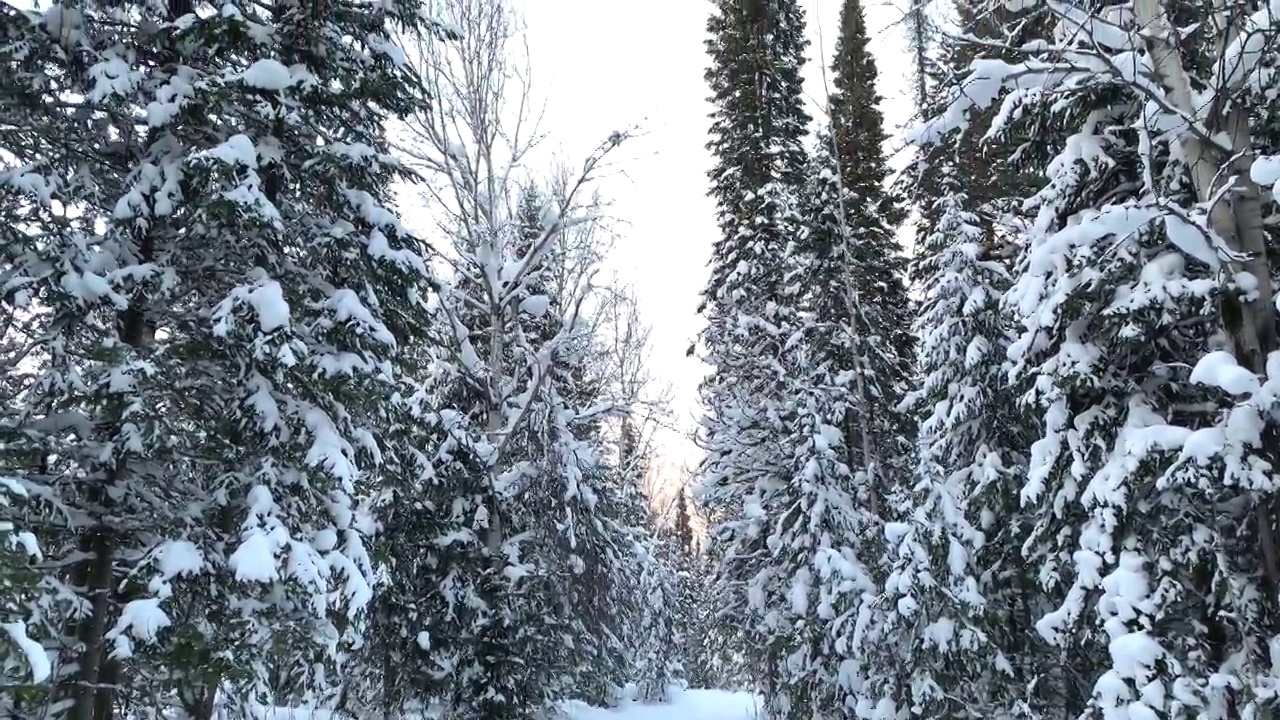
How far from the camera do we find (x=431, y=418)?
9883mm

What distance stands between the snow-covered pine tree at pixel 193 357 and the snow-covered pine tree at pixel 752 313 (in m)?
9.64

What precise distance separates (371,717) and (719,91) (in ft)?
49.5

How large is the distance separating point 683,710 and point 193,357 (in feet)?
75.0

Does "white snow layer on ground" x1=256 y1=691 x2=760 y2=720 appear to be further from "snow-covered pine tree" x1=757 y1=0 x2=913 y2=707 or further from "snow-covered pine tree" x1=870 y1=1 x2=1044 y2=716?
"snow-covered pine tree" x1=870 y1=1 x2=1044 y2=716

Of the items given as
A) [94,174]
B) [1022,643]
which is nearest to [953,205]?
[1022,643]

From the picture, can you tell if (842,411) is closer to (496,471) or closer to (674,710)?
(496,471)

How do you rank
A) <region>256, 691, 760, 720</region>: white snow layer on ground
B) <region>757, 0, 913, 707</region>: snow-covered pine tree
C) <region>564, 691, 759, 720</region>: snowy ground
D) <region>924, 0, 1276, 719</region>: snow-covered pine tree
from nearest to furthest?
1. <region>924, 0, 1276, 719</region>: snow-covered pine tree
2. <region>757, 0, 913, 707</region>: snow-covered pine tree
3. <region>256, 691, 760, 720</region>: white snow layer on ground
4. <region>564, 691, 759, 720</region>: snowy ground

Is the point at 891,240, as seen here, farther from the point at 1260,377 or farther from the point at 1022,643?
the point at 1260,377

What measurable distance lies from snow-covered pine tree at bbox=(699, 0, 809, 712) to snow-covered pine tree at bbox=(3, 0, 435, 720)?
31.6 ft

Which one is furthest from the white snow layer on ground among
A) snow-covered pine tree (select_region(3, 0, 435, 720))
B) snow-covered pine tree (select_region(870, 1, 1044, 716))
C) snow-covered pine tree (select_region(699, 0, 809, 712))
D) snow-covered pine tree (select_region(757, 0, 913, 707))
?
snow-covered pine tree (select_region(3, 0, 435, 720))

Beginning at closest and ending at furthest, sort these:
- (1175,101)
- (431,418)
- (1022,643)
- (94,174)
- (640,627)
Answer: (1175,101), (94,174), (431,418), (1022,643), (640,627)

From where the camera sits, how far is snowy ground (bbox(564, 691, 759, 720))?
20828mm

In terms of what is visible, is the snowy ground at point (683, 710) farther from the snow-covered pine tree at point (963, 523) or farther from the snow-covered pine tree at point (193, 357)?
the snow-covered pine tree at point (193, 357)

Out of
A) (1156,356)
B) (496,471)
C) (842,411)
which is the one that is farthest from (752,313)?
(1156,356)
